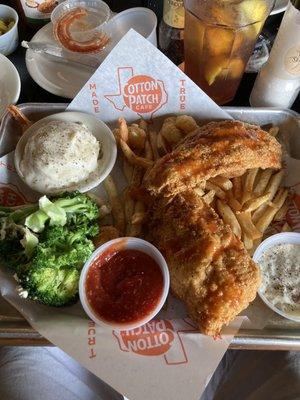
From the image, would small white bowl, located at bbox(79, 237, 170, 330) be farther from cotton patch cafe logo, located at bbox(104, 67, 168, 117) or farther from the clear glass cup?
the clear glass cup

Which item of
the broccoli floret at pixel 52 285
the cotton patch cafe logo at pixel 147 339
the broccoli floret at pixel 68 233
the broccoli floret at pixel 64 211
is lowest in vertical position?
the cotton patch cafe logo at pixel 147 339

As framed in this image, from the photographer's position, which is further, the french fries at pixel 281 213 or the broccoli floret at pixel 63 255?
the french fries at pixel 281 213

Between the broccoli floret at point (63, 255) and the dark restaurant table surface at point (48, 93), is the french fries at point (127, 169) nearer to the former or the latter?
the broccoli floret at point (63, 255)

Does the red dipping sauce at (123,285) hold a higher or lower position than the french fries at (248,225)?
lower

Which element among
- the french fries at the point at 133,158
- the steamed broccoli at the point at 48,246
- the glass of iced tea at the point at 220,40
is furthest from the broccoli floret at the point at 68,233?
the glass of iced tea at the point at 220,40

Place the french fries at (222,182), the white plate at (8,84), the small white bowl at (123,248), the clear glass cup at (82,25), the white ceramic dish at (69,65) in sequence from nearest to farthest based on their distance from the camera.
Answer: the small white bowl at (123,248)
the french fries at (222,182)
the white plate at (8,84)
the white ceramic dish at (69,65)
the clear glass cup at (82,25)

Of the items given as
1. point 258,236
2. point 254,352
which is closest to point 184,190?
point 258,236

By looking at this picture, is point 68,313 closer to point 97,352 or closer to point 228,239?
point 97,352
